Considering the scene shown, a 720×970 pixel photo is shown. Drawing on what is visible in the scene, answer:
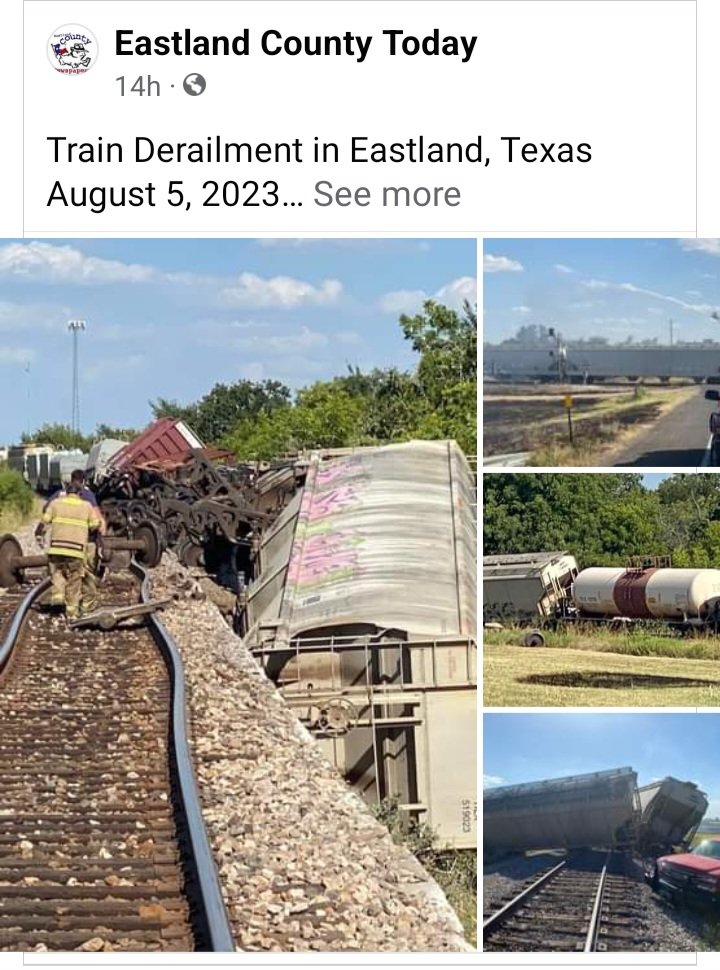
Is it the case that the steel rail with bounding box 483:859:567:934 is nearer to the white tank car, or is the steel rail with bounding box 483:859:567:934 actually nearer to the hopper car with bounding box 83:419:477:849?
the hopper car with bounding box 83:419:477:849

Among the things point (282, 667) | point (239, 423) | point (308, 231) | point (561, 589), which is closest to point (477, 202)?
point (308, 231)

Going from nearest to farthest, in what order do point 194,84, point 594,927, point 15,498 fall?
1. point 594,927
2. point 194,84
3. point 15,498

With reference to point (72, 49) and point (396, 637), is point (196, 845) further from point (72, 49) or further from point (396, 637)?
point (72, 49)

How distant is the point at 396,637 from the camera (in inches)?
341

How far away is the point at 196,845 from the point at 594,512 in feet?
8.32

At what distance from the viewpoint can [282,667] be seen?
9836mm

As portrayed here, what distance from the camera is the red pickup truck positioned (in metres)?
6.16

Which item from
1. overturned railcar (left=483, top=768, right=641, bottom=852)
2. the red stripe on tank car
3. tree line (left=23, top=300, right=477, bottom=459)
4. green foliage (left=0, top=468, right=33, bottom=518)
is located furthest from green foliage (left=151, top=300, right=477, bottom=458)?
green foliage (left=0, top=468, right=33, bottom=518)

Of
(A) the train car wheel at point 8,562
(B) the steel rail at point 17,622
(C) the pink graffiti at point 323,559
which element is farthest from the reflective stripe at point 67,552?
(A) the train car wheel at point 8,562

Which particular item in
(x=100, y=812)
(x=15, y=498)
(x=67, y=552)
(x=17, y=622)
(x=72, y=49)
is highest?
(x=72, y=49)

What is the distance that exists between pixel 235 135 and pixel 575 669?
3218 millimetres

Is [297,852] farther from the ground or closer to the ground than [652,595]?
closer to the ground

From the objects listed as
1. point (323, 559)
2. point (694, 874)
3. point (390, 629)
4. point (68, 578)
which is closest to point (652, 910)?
point (694, 874)

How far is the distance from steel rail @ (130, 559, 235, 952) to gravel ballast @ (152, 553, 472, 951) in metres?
0.15
